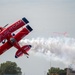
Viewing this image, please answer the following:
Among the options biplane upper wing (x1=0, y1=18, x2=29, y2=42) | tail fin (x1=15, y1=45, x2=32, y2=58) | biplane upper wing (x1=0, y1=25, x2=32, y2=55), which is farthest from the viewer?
biplane upper wing (x1=0, y1=25, x2=32, y2=55)

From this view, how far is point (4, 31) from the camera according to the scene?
5477 inches

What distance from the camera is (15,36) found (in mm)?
143125

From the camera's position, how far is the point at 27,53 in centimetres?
14238

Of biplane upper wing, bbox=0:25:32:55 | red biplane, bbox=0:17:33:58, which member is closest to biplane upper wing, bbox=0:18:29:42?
red biplane, bbox=0:17:33:58

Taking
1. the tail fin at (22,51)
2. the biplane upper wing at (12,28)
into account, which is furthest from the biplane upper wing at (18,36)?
the biplane upper wing at (12,28)

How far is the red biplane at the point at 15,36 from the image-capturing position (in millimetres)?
139375

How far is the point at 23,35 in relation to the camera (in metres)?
144

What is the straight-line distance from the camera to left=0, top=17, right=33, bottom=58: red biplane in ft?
457

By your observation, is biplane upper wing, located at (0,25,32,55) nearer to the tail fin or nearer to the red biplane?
the red biplane

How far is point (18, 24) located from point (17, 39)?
4.84m

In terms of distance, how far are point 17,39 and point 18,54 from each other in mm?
3974

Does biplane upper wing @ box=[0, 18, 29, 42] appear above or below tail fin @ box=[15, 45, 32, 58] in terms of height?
above

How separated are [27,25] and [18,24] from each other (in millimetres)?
4168

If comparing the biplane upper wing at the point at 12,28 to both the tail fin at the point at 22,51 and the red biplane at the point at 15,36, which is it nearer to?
the red biplane at the point at 15,36
